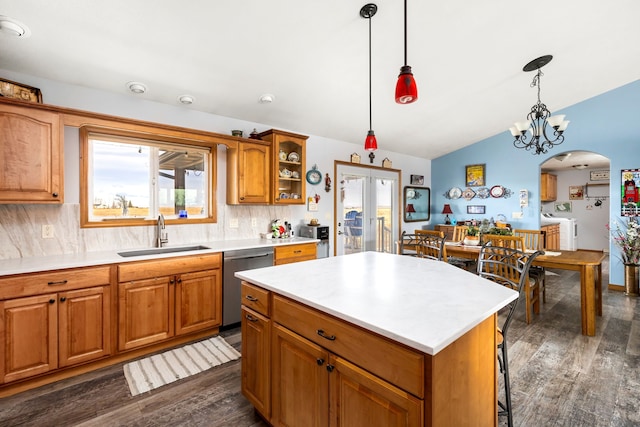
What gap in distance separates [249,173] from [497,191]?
15.8 ft

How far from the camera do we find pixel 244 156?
3.43m

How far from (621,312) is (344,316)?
4.33 m

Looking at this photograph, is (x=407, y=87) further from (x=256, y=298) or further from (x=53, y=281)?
(x=53, y=281)

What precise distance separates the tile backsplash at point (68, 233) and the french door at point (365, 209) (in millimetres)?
1931

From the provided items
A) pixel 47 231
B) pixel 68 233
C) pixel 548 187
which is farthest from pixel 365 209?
pixel 548 187

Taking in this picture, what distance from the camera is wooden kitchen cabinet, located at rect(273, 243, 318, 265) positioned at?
11.3ft

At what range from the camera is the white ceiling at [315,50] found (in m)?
2.08

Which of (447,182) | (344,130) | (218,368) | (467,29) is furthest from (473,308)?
(447,182)

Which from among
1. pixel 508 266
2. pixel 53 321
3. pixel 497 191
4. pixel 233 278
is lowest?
pixel 53 321

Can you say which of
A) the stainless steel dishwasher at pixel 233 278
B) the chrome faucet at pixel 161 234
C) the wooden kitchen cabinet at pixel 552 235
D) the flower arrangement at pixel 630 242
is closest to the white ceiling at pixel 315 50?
the chrome faucet at pixel 161 234

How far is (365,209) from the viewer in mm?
5145

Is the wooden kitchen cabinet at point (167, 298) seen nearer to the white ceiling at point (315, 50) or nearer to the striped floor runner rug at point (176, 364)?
the striped floor runner rug at point (176, 364)

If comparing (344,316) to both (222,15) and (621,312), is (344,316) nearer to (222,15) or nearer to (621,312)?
(222,15)

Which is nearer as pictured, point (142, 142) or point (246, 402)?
point (246, 402)
